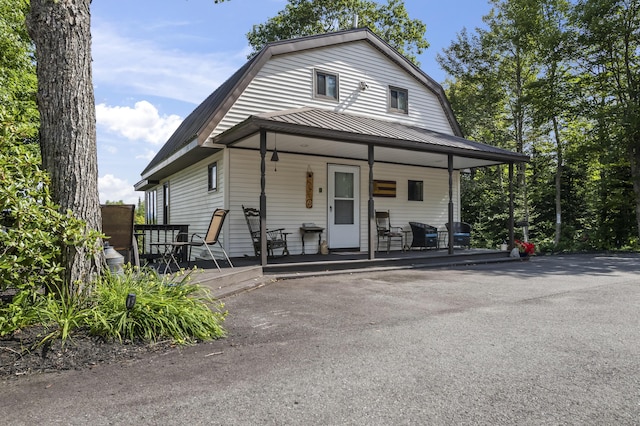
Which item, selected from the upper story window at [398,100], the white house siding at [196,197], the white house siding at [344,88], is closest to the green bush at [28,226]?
the white house siding at [344,88]

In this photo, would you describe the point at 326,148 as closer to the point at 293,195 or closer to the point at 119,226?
the point at 293,195

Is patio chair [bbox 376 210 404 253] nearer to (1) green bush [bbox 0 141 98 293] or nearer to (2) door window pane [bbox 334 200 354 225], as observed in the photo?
(2) door window pane [bbox 334 200 354 225]

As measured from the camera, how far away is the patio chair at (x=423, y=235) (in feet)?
34.9

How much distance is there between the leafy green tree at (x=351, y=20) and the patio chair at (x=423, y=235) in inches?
523

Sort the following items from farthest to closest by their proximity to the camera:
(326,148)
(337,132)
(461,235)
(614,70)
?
(614,70) < (461,235) < (326,148) < (337,132)

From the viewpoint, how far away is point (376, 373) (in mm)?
2660

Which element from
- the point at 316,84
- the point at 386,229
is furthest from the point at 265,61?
the point at 386,229

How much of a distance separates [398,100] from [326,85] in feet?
7.58

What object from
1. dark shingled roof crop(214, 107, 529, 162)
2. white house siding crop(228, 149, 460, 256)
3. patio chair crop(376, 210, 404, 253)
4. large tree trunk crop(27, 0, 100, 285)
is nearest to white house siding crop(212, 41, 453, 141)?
dark shingled roof crop(214, 107, 529, 162)

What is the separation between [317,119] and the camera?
800 centimetres

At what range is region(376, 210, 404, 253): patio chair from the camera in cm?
1044

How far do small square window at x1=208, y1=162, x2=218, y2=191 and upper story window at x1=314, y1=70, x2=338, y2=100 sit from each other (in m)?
2.90

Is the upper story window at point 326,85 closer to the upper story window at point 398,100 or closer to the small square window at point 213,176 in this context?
the upper story window at point 398,100

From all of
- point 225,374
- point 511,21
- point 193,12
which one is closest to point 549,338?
point 225,374
